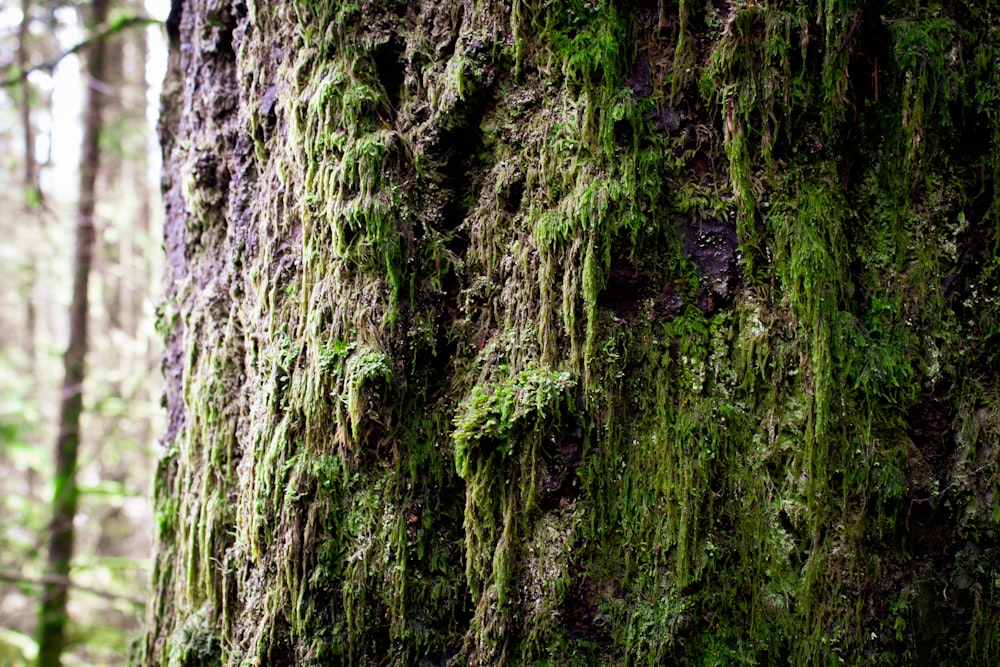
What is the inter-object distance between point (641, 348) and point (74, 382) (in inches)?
268

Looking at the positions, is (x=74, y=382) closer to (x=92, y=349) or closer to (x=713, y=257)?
(x=92, y=349)

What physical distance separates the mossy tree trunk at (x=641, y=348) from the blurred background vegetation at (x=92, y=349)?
2.37m

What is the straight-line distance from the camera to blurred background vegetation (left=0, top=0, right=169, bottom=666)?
5941mm

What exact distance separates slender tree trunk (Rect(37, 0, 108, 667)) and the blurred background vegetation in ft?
0.40

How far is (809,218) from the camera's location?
1.83 m

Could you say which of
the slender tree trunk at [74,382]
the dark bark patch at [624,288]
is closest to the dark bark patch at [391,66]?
the dark bark patch at [624,288]

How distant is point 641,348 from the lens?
1873 millimetres

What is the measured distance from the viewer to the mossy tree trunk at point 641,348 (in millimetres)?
1767

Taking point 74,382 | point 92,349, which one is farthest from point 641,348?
point 92,349

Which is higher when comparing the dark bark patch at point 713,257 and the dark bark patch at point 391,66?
the dark bark patch at point 391,66

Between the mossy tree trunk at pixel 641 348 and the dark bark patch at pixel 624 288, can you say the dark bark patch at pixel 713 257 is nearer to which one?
the mossy tree trunk at pixel 641 348

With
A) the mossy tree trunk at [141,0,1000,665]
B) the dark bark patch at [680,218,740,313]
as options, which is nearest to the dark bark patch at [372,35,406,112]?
the mossy tree trunk at [141,0,1000,665]

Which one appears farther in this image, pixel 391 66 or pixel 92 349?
pixel 92 349

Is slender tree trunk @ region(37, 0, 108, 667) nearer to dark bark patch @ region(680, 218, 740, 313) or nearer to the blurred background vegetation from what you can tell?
the blurred background vegetation
